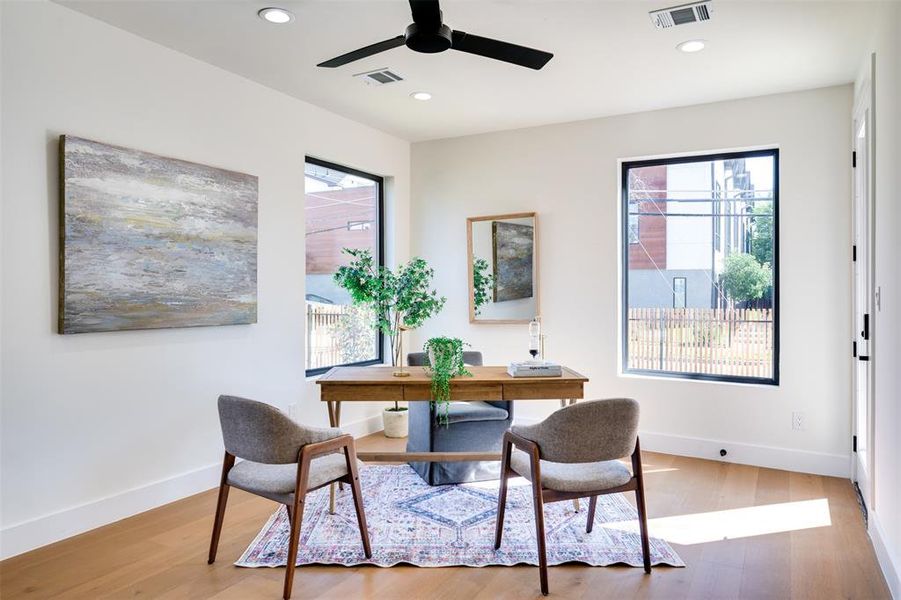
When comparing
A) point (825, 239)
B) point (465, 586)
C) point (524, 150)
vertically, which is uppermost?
point (524, 150)

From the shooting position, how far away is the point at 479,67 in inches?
151

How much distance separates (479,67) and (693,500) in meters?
3.02

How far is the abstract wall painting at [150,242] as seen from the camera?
3.05 metres

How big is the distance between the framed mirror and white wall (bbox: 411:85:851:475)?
0.10 meters

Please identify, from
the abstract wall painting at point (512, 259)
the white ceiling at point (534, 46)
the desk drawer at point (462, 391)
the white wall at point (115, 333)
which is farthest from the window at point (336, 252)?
the desk drawer at point (462, 391)

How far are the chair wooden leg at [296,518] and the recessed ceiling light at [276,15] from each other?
221 cm

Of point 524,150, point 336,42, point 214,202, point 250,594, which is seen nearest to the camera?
point 250,594

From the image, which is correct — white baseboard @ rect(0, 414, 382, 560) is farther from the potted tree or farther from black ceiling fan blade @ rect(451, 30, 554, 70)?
black ceiling fan blade @ rect(451, 30, 554, 70)

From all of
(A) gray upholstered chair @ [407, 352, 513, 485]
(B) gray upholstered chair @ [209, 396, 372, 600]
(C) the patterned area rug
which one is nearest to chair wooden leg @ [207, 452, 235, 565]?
(B) gray upholstered chair @ [209, 396, 372, 600]

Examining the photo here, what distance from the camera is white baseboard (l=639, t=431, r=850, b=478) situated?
412cm

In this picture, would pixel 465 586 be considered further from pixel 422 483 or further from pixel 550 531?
pixel 422 483

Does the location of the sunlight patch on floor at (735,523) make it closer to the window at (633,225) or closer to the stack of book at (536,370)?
the stack of book at (536,370)

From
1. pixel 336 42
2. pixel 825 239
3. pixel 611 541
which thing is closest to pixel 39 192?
pixel 336 42

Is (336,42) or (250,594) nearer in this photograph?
(250,594)
